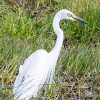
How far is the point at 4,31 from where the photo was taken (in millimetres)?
6371

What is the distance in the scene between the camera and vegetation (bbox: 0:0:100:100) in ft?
15.3

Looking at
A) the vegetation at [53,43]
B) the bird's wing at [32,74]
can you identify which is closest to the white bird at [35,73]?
the bird's wing at [32,74]

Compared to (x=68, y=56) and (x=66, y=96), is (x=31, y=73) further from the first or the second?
(x=68, y=56)

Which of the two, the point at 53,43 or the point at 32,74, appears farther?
the point at 53,43

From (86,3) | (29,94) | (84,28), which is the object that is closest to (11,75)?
(29,94)

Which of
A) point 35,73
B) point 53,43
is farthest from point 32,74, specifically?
point 53,43

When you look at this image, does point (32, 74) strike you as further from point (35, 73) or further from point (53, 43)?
point (53, 43)

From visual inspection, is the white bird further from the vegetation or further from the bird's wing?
the vegetation

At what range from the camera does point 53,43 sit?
5758mm

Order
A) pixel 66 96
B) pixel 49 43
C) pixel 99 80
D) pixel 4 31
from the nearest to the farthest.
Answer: pixel 66 96 → pixel 99 80 → pixel 49 43 → pixel 4 31

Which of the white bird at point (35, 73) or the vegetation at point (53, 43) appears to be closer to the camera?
the white bird at point (35, 73)

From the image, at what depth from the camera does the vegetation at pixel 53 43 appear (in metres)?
4.67

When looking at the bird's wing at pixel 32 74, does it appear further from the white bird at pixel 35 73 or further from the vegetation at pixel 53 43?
the vegetation at pixel 53 43

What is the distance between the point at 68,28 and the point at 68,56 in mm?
1359
